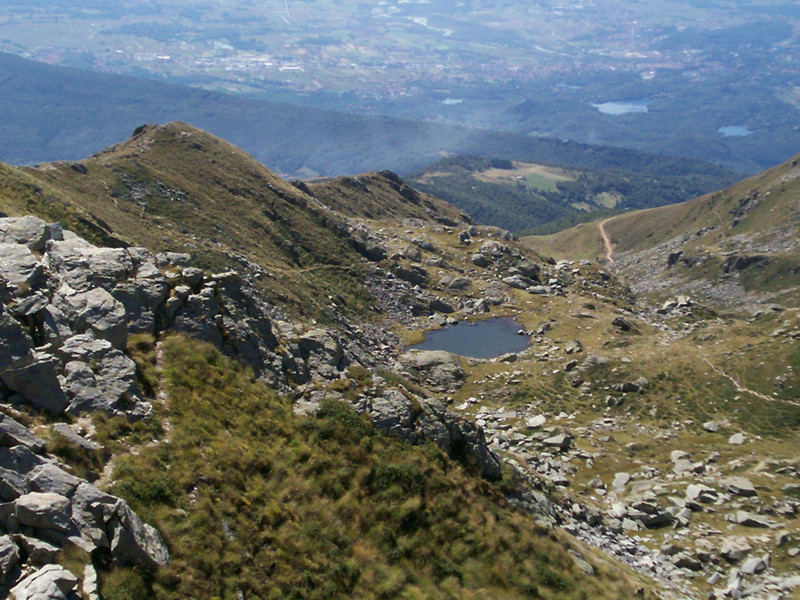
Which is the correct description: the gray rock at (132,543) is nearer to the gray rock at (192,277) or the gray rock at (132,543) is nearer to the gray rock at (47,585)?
the gray rock at (47,585)

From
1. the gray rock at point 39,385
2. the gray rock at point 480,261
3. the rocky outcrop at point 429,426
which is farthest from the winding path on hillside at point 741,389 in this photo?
the gray rock at point 480,261

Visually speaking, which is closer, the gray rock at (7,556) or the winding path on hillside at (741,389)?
the gray rock at (7,556)

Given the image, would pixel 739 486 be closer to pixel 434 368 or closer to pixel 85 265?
pixel 434 368

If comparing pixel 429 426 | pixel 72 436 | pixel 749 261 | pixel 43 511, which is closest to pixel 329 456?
pixel 429 426

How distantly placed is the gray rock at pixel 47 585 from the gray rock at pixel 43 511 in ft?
4.80

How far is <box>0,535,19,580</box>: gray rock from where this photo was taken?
45.9ft

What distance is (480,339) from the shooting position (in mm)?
94312

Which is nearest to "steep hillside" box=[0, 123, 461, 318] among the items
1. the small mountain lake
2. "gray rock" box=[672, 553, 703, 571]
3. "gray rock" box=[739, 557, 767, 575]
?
the small mountain lake

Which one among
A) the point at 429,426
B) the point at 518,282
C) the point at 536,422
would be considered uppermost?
the point at 429,426

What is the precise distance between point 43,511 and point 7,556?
1.62m

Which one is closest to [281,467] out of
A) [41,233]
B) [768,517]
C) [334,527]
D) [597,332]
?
[334,527]

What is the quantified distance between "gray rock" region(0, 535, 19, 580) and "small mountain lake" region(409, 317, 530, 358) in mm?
74929

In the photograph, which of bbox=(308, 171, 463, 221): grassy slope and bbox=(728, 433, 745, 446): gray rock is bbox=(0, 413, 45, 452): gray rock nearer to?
bbox=(728, 433, 745, 446): gray rock

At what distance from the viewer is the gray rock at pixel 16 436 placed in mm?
17469
